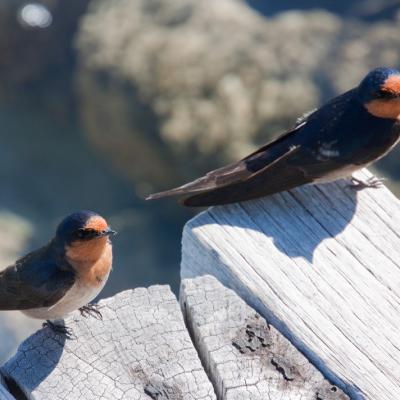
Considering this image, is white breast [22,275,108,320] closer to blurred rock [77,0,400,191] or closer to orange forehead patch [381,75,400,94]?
orange forehead patch [381,75,400,94]

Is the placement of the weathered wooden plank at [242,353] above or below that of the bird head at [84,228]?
below

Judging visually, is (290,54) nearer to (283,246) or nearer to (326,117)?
(326,117)

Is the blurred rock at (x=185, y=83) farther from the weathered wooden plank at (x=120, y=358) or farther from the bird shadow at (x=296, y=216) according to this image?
the weathered wooden plank at (x=120, y=358)

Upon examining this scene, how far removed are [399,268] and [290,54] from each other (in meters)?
7.08

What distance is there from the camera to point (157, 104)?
382 inches

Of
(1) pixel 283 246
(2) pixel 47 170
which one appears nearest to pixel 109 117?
(2) pixel 47 170

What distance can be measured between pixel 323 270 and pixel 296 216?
345mm

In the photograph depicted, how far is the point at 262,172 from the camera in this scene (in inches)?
137

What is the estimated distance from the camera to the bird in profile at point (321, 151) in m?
3.37

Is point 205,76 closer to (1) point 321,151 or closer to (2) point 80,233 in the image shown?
(1) point 321,151

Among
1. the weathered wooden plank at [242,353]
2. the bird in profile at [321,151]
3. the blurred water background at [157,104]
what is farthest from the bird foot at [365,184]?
the blurred water background at [157,104]

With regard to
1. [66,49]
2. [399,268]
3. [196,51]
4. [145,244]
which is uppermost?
[66,49]

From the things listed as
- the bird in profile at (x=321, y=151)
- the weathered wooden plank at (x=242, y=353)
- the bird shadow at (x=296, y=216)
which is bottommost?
the weathered wooden plank at (x=242, y=353)

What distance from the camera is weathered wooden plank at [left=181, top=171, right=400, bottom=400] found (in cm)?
256
